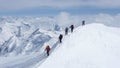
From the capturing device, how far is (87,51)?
55969 millimetres

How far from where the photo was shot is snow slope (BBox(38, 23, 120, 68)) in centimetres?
5316

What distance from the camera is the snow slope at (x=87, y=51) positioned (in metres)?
53.2

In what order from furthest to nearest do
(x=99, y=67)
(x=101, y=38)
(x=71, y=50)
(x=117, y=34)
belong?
1. (x=117, y=34)
2. (x=101, y=38)
3. (x=71, y=50)
4. (x=99, y=67)

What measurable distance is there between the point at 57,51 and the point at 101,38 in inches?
422

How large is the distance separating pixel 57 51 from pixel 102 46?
381 inches

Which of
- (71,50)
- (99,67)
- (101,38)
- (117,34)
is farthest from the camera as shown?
(117,34)

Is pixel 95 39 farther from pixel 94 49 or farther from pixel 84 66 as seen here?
pixel 84 66

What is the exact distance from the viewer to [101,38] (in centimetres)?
6053

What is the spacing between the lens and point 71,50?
5619 centimetres

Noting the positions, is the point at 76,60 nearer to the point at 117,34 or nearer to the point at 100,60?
the point at 100,60

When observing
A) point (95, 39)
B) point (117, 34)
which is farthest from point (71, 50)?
point (117, 34)

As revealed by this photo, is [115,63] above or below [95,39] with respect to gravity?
below

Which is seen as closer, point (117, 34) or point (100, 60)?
point (100, 60)

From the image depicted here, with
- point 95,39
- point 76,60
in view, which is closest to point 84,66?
point 76,60
